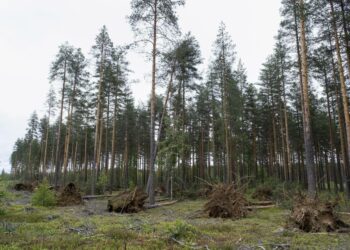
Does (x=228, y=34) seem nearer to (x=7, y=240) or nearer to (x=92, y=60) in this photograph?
(x=92, y=60)

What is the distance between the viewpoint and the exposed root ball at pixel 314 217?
7637 millimetres

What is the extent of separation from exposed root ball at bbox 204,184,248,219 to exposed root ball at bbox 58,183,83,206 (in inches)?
329

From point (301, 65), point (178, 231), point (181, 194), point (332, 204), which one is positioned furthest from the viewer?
point (181, 194)

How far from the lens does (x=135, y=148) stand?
125 ft

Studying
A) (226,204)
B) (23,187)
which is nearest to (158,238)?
(226,204)

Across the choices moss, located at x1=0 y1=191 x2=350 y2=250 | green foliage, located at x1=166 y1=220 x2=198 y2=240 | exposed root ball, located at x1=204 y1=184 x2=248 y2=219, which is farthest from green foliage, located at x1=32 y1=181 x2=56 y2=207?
green foliage, located at x1=166 y1=220 x2=198 y2=240

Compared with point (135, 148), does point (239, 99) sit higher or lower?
higher

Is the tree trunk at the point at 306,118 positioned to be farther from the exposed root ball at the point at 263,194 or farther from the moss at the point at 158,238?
the moss at the point at 158,238

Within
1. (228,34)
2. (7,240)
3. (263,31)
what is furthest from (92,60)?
(7,240)

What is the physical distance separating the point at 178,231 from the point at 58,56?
2426 centimetres

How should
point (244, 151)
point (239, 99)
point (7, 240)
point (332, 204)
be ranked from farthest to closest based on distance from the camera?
point (244, 151), point (239, 99), point (332, 204), point (7, 240)

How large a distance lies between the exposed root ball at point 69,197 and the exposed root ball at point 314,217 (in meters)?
12.0

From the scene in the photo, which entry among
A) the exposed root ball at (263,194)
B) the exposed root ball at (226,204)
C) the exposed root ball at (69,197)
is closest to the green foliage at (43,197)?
the exposed root ball at (69,197)

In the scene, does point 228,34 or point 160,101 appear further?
point 160,101
